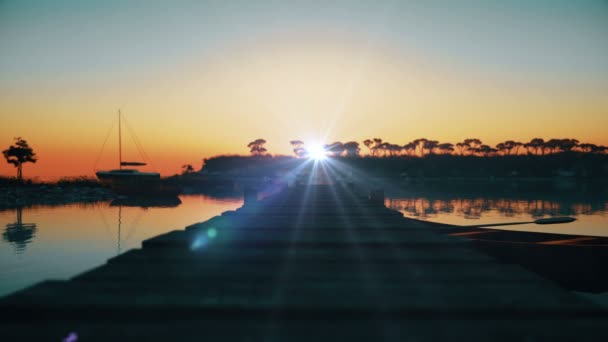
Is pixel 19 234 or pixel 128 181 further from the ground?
pixel 128 181

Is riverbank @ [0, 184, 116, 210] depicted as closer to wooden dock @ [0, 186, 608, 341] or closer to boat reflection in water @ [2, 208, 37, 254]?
boat reflection in water @ [2, 208, 37, 254]

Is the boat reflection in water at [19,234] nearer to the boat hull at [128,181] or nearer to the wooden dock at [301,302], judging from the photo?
the wooden dock at [301,302]

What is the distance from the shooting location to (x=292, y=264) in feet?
11.3

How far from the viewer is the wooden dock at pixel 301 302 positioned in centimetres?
198

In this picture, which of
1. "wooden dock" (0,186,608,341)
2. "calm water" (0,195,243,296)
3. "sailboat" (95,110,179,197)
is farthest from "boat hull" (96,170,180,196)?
"wooden dock" (0,186,608,341)

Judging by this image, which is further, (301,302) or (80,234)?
(80,234)

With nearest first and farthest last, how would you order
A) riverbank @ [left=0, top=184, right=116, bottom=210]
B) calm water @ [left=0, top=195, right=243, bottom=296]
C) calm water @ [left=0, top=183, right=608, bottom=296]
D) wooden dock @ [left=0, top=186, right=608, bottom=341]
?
wooden dock @ [left=0, top=186, right=608, bottom=341]
calm water @ [left=0, top=195, right=243, bottom=296]
calm water @ [left=0, top=183, right=608, bottom=296]
riverbank @ [left=0, top=184, right=116, bottom=210]

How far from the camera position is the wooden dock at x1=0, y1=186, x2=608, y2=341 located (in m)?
1.98

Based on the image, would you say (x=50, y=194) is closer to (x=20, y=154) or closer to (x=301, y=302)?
(x=20, y=154)

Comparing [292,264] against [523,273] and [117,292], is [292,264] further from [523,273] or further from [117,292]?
[523,273]

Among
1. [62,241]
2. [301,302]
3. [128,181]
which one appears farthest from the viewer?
[128,181]

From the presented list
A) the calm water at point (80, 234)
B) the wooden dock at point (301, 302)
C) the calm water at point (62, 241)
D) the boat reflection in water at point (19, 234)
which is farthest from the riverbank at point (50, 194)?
the wooden dock at point (301, 302)

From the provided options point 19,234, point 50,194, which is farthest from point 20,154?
point 19,234

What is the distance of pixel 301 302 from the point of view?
2375mm
